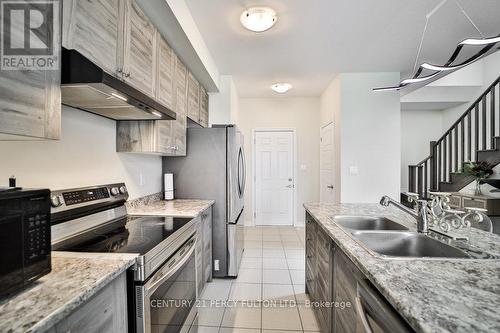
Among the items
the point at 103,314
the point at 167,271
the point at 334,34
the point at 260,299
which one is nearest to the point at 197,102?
the point at 334,34

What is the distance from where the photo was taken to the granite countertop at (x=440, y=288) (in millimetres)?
626

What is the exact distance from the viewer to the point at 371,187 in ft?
11.8

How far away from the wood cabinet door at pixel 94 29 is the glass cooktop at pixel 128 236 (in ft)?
3.15

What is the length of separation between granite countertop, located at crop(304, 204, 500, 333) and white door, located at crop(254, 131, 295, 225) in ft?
12.6

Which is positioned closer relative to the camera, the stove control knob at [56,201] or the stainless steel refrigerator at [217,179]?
the stove control knob at [56,201]

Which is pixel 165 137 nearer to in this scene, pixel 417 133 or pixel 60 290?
pixel 60 290

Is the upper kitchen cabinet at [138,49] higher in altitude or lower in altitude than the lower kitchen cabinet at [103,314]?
higher

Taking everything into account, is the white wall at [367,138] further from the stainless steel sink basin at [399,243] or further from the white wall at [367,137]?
the stainless steel sink basin at [399,243]

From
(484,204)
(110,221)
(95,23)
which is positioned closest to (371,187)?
(484,204)

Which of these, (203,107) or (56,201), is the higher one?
(203,107)

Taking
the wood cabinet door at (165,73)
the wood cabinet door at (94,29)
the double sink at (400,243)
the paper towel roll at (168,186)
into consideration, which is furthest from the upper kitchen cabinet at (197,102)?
the double sink at (400,243)

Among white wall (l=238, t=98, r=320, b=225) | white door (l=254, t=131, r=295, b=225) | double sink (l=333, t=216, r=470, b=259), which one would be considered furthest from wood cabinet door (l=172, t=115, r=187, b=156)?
white door (l=254, t=131, r=295, b=225)

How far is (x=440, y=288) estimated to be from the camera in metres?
0.79

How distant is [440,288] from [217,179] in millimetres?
2240
